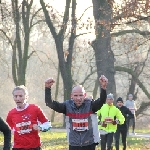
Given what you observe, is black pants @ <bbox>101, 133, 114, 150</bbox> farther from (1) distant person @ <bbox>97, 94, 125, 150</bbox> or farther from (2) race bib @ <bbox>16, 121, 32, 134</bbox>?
(2) race bib @ <bbox>16, 121, 32, 134</bbox>

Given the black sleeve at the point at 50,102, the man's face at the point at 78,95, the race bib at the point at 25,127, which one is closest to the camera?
the race bib at the point at 25,127

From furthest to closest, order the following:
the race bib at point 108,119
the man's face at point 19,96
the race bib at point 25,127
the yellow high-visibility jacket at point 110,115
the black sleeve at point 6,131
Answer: the race bib at point 108,119 → the yellow high-visibility jacket at point 110,115 → the race bib at point 25,127 → the man's face at point 19,96 → the black sleeve at point 6,131

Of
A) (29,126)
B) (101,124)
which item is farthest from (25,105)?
(101,124)

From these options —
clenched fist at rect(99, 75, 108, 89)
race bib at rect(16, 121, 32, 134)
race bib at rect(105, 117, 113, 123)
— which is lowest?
race bib at rect(105, 117, 113, 123)

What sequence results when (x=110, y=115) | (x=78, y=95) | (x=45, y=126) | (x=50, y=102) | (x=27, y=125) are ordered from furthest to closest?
(x=110, y=115), (x=50, y=102), (x=78, y=95), (x=27, y=125), (x=45, y=126)

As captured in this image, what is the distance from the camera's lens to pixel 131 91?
41.3 metres


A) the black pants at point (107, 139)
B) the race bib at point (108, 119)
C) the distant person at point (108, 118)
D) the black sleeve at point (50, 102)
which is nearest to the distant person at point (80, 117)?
the black sleeve at point (50, 102)

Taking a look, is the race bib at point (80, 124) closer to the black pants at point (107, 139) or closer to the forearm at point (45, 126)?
the forearm at point (45, 126)

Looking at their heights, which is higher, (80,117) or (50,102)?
(50,102)

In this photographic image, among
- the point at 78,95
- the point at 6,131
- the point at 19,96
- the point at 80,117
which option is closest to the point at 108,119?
the point at 80,117

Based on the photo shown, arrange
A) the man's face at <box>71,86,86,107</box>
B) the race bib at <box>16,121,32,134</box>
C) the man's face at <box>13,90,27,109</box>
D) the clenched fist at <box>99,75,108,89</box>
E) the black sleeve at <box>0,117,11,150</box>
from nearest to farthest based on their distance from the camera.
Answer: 1. the black sleeve at <box>0,117,11,150</box>
2. the man's face at <box>13,90,27,109</box>
3. the clenched fist at <box>99,75,108,89</box>
4. the race bib at <box>16,121,32,134</box>
5. the man's face at <box>71,86,86,107</box>

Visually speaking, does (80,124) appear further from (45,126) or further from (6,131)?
(6,131)

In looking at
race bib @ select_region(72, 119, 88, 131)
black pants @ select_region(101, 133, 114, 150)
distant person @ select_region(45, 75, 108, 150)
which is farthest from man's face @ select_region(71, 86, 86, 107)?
black pants @ select_region(101, 133, 114, 150)

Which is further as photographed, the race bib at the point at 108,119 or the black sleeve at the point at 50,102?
the race bib at the point at 108,119
